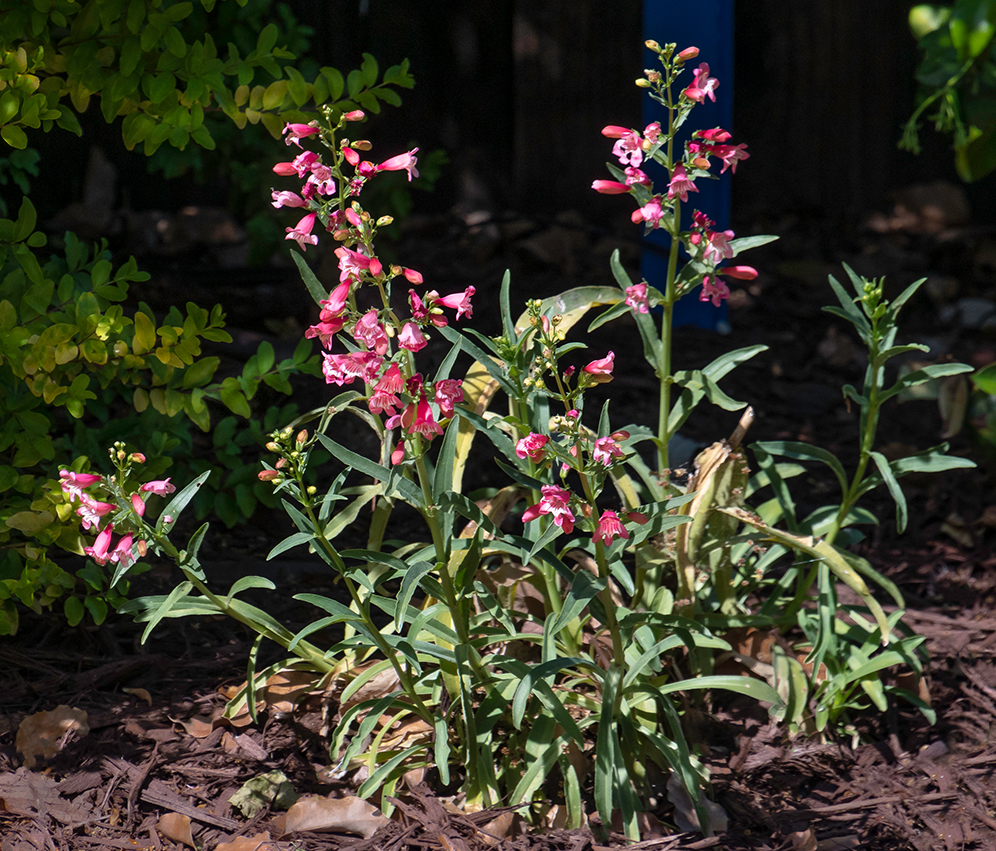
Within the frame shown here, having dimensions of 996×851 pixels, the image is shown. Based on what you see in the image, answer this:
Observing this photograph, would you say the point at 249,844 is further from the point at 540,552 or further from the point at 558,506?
the point at 558,506

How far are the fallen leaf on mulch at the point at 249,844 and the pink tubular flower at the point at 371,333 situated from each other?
0.97 meters

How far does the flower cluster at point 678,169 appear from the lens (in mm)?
1764

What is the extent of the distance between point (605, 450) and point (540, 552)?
1.37 ft

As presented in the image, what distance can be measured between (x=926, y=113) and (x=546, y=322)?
416cm

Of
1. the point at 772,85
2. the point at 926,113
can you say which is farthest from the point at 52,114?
the point at 926,113

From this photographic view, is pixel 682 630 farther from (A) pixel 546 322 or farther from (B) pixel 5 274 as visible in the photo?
(B) pixel 5 274

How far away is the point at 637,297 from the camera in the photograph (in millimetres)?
1854

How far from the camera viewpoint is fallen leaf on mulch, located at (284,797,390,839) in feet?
6.08

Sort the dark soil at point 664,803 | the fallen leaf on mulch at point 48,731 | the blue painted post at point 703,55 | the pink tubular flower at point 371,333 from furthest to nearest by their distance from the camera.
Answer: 1. the blue painted post at point 703,55
2. the fallen leaf on mulch at point 48,731
3. the dark soil at point 664,803
4. the pink tubular flower at point 371,333

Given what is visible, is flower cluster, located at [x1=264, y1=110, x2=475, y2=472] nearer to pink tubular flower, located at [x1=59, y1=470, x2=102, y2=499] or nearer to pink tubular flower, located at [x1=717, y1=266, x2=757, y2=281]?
pink tubular flower, located at [x1=59, y1=470, x2=102, y2=499]

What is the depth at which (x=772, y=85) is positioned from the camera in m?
4.98

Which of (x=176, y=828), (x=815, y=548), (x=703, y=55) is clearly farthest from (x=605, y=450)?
(x=703, y=55)

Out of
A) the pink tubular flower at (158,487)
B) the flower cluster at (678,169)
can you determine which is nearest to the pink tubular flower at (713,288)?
the flower cluster at (678,169)

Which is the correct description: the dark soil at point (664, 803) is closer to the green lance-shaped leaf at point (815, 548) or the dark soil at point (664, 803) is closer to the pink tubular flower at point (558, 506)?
the green lance-shaped leaf at point (815, 548)
